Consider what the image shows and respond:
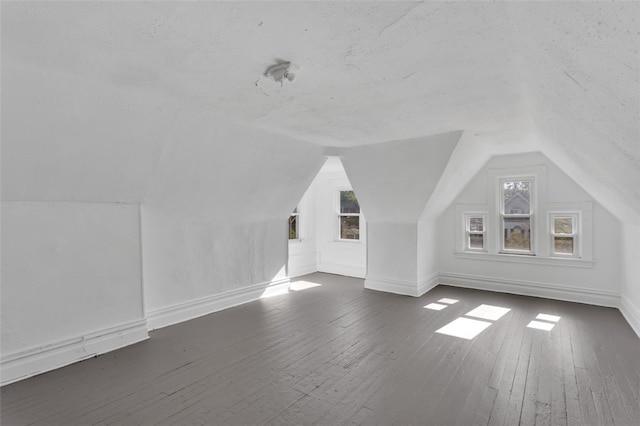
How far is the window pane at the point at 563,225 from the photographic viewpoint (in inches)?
203

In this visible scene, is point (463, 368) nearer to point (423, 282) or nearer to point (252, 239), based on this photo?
point (423, 282)

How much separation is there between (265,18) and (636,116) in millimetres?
1814

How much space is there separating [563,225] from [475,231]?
1.30 metres

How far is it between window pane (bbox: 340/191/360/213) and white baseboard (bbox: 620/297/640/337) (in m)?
4.51

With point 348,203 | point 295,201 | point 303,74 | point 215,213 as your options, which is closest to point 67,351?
point 215,213

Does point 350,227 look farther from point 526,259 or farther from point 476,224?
point 526,259

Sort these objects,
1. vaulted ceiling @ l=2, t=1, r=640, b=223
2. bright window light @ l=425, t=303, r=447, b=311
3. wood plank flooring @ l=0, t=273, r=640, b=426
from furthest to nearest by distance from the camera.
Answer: bright window light @ l=425, t=303, r=447, b=311
wood plank flooring @ l=0, t=273, r=640, b=426
vaulted ceiling @ l=2, t=1, r=640, b=223

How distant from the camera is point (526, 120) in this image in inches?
137

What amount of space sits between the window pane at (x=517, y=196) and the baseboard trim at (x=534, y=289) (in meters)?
1.22

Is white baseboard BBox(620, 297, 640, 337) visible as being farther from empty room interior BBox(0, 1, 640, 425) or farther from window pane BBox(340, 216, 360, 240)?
window pane BBox(340, 216, 360, 240)

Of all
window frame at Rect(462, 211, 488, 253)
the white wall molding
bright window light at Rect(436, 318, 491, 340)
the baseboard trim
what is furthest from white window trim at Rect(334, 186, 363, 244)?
bright window light at Rect(436, 318, 491, 340)

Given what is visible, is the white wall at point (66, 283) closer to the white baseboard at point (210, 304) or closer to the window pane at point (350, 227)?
the white baseboard at point (210, 304)

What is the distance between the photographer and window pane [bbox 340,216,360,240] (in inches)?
285

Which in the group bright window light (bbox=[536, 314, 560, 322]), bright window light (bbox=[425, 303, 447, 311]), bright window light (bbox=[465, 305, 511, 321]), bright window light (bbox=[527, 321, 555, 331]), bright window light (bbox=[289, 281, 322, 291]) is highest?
bright window light (bbox=[289, 281, 322, 291])
